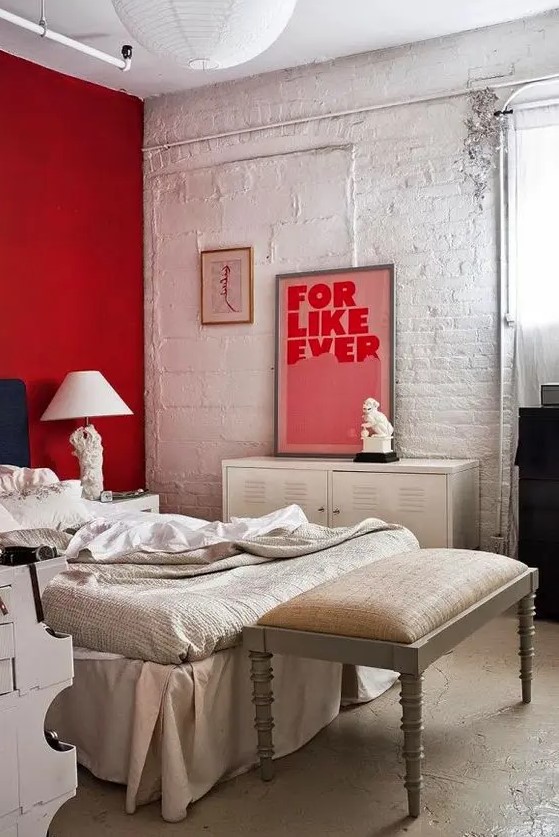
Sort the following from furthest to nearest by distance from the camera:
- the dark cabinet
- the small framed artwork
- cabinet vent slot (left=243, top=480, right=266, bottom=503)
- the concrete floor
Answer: the small framed artwork → cabinet vent slot (left=243, top=480, right=266, bottom=503) → the dark cabinet → the concrete floor

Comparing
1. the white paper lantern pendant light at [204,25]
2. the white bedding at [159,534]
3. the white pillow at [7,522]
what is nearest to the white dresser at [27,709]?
the white bedding at [159,534]

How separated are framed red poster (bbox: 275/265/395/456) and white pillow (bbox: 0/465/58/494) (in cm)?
163

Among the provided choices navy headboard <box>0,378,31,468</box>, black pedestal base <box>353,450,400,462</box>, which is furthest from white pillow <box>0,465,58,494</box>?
black pedestal base <box>353,450,400,462</box>

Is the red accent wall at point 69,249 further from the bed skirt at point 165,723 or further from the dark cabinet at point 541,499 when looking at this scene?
the bed skirt at point 165,723

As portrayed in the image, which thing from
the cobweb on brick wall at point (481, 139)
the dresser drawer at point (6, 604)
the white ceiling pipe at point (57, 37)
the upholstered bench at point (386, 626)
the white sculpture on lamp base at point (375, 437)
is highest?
the white ceiling pipe at point (57, 37)

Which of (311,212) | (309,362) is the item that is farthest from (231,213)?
(309,362)

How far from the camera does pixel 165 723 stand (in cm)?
248

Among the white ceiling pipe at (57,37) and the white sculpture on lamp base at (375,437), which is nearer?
the white ceiling pipe at (57,37)

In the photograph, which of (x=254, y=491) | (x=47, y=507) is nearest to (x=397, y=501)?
(x=254, y=491)

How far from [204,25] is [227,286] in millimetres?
Answer: 3154

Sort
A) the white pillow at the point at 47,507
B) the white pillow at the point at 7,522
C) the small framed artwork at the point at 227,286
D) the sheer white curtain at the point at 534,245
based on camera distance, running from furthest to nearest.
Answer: the small framed artwork at the point at 227,286 → the sheer white curtain at the point at 534,245 → the white pillow at the point at 47,507 → the white pillow at the point at 7,522

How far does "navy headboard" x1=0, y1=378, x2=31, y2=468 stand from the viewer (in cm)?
495

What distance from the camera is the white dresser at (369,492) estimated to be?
4.75 meters

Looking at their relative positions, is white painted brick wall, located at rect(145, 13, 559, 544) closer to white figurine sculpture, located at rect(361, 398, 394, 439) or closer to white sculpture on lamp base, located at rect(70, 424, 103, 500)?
white figurine sculpture, located at rect(361, 398, 394, 439)
